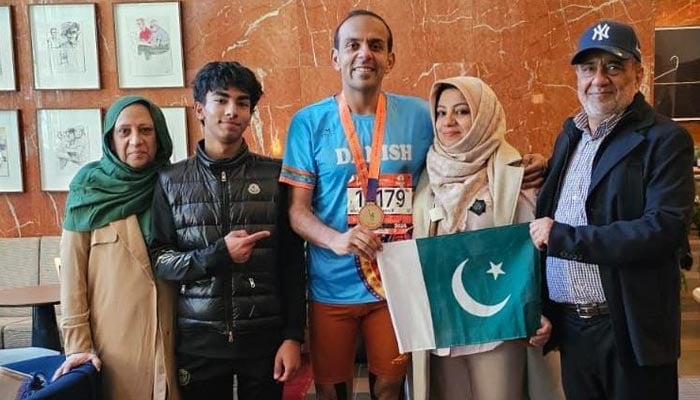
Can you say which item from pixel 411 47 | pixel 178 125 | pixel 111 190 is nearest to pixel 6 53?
pixel 178 125

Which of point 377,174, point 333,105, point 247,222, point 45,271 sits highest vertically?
point 333,105

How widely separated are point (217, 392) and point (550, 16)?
3838 millimetres

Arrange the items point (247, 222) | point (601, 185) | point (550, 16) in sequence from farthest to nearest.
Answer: point (550, 16), point (247, 222), point (601, 185)

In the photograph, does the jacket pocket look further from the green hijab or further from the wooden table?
the wooden table

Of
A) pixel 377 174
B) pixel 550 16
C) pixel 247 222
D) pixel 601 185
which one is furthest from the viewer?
pixel 550 16

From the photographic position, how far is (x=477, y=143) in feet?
6.15

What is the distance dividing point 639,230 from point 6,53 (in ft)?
15.6

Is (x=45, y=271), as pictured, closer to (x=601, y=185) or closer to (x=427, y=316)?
(x=427, y=316)

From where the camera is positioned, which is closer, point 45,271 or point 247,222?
point 247,222

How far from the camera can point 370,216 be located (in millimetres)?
1938

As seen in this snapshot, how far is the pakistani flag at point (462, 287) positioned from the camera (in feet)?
6.09

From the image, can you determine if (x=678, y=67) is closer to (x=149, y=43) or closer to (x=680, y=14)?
(x=680, y=14)

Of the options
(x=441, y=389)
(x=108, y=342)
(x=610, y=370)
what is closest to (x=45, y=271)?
(x=108, y=342)

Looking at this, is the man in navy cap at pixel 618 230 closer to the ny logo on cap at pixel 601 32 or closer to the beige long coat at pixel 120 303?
the ny logo on cap at pixel 601 32
